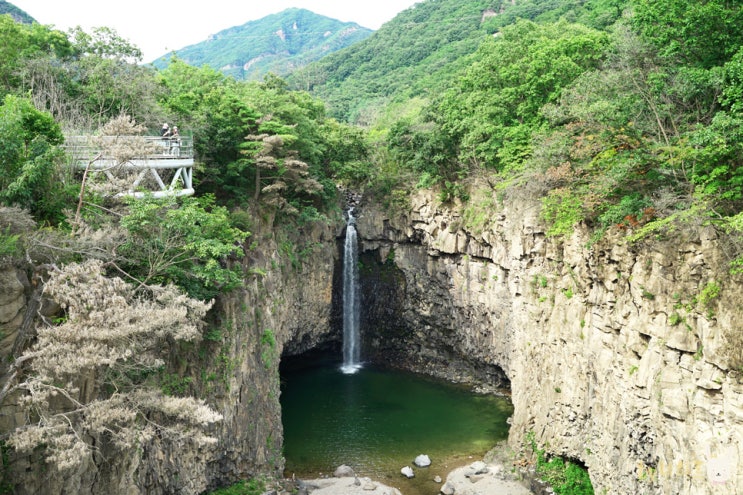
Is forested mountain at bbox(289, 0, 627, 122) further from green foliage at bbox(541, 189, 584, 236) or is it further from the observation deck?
the observation deck

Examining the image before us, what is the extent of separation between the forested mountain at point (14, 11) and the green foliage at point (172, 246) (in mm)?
40569

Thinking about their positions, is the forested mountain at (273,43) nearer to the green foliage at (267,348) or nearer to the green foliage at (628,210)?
the green foliage at (267,348)

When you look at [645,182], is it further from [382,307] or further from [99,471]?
[382,307]

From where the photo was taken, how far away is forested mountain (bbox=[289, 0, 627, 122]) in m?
48.0

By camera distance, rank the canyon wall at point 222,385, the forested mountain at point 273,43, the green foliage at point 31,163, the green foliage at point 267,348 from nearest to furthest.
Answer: the canyon wall at point 222,385 < the green foliage at point 31,163 < the green foliage at point 267,348 < the forested mountain at point 273,43

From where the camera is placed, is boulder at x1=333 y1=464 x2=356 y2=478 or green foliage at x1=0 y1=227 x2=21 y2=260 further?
boulder at x1=333 y1=464 x2=356 y2=478

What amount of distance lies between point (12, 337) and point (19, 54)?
46.6ft

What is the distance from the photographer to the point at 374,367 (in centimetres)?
3312

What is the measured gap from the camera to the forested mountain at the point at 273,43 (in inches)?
4338

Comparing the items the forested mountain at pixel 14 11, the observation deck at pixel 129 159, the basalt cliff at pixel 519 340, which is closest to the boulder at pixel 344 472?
the basalt cliff at pixel 519 340

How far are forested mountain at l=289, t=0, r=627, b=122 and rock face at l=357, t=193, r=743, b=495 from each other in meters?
15.8

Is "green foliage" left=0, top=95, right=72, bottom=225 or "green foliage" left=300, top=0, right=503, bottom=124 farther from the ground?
"green foliage" left=300, top=0, right=503, bottom=124

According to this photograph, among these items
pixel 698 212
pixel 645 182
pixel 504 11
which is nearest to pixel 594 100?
pixel 645 182

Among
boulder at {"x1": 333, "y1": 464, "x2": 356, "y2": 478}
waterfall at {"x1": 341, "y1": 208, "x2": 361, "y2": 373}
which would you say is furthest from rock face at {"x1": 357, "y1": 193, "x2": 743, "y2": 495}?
boulder at {"x1": 333, "y1": 464, "x2": 356, "y2": 478}
